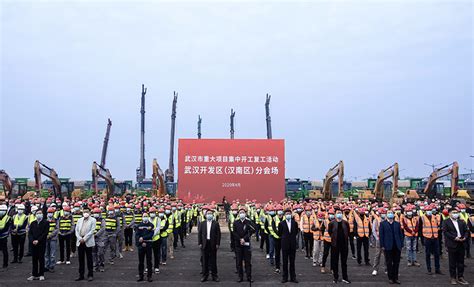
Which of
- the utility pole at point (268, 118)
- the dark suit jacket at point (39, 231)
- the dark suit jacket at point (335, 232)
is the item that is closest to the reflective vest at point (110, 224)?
the dark suit jacket at point (39, 231)

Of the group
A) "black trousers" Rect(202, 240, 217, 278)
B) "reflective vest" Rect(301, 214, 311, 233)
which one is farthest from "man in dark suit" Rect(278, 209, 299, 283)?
"reflective vest" Rect(301, 214, 311, 233)

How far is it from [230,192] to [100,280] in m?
23.4

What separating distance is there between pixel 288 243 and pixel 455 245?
389cm

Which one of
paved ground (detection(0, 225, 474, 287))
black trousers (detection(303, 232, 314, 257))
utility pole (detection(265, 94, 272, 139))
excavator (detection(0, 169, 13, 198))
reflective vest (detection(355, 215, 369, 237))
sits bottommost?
paved ground (detection(0, 225, 474, 287))

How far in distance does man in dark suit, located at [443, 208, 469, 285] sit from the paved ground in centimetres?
33

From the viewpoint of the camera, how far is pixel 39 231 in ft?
36.2

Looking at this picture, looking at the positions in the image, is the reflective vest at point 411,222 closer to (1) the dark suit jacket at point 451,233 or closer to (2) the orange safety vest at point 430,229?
(2) the orange safety vest at point 430,229

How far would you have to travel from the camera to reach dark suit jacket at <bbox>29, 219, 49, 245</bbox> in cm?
1102

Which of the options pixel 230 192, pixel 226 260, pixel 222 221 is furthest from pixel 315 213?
pixel 230 192

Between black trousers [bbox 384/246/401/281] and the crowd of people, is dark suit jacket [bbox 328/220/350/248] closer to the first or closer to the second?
the crowd of people

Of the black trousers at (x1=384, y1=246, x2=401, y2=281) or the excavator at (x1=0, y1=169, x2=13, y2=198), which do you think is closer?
the black trousers at (x1=384, y1=246, x2=401, y2=281)

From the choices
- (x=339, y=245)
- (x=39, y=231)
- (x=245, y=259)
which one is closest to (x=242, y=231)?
(x=245, y=259)

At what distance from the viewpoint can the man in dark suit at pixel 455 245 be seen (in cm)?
1063

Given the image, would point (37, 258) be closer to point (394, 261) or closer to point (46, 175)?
point (394, 261)
